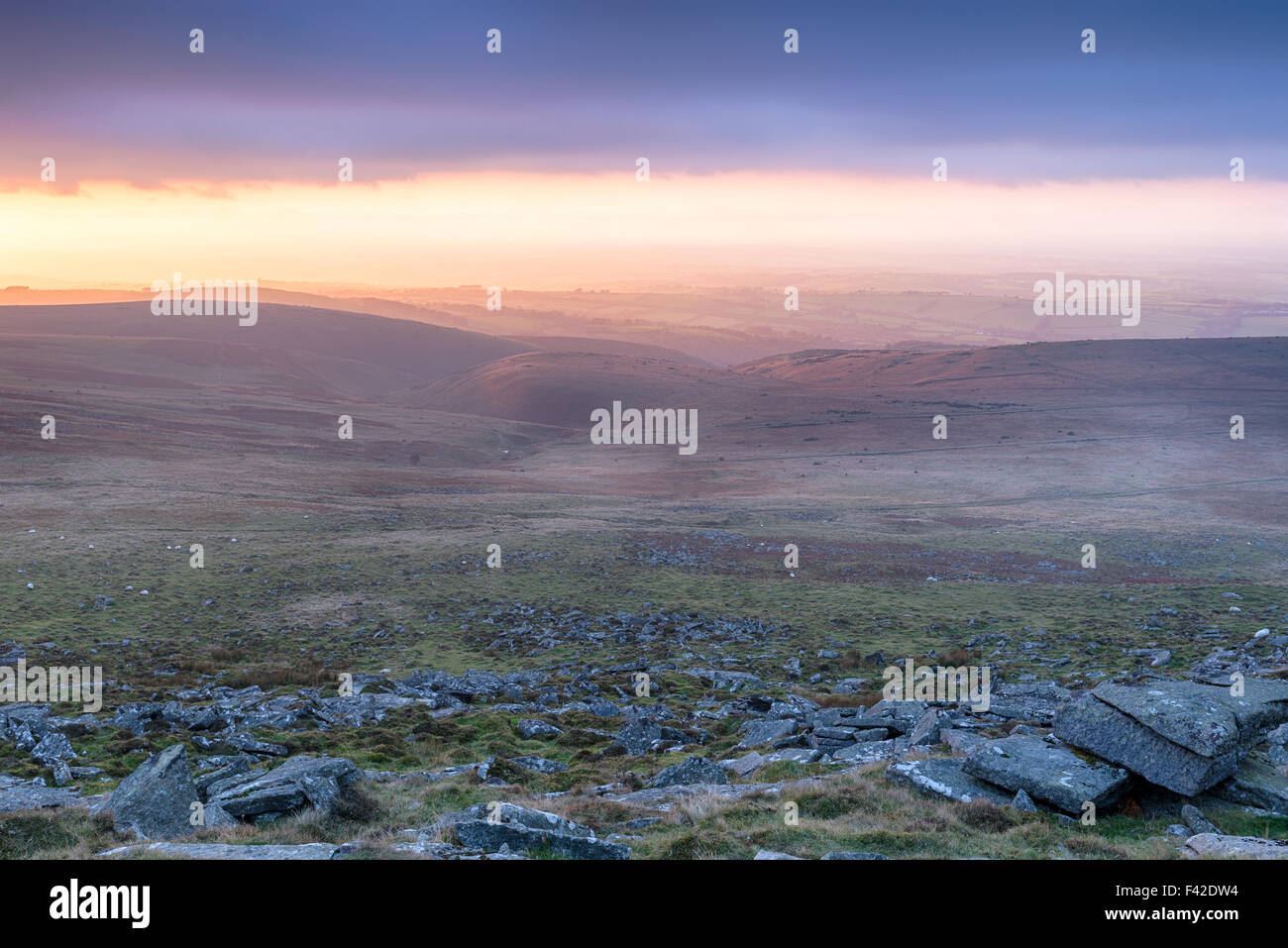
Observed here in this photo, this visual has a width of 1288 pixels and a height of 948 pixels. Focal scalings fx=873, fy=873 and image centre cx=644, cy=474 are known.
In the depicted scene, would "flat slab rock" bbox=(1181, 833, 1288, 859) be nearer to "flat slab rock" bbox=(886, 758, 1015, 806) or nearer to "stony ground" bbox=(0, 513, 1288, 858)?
"stony ground" bbox=(0, 513, 1288, 858)

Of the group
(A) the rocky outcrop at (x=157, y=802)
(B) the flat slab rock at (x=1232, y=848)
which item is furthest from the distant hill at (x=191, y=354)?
(B) the flat slab rock at (x=1232, y=848)

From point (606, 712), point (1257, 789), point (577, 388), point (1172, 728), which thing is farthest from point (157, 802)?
point (577, 388)

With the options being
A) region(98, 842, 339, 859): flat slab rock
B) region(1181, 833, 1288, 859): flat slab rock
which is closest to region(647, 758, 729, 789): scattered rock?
region(98, 842, 339, 859): flat slab rock

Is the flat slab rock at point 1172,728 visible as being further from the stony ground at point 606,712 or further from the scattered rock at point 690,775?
the scattered rock at point 690,775

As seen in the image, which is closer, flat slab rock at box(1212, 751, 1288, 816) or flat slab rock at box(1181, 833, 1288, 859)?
flat slab rock at box(1181, 833, 1288, 859)

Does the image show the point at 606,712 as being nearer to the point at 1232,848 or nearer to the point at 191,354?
the point at 1232,848
